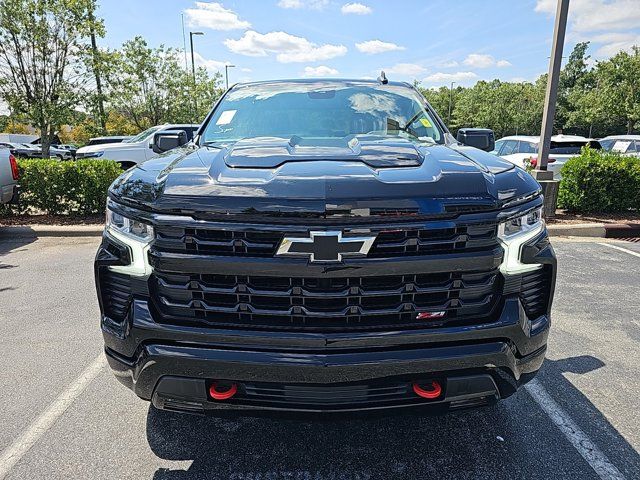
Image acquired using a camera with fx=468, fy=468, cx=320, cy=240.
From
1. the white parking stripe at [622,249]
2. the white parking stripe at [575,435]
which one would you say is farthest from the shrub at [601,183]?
the white parking stripe at [575,435]

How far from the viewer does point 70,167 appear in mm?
8133

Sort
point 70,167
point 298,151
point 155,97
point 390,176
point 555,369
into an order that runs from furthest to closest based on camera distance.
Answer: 1. point 155,97
2. point 70,167
3. point 555,369
4. point 298,151
5. point 390,176

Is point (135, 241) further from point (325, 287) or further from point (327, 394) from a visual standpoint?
point (327, 394)

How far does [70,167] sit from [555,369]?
26.3 feet

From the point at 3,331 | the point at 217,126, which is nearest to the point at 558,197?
the point at 217,126

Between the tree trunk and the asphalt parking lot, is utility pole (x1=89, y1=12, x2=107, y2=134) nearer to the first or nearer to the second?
the tree trunk

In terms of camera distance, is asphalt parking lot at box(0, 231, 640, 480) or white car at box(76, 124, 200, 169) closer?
asphalt parking lot at box(0, 231, 640, 480)

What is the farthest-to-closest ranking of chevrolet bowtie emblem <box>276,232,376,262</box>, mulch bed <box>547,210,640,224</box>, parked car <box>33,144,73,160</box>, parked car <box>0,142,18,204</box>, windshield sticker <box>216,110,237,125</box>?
parked car <box>33,144,73,160</box> → mulch bed <box>547,210,640,224</box> → parked car <box>0,142,18,204</box> → windshield sticker <box>216,110,237,125</box> → chevrolet bowtie emblem <box>276,232,376,262</box>

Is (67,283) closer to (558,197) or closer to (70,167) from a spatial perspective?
(70,167)

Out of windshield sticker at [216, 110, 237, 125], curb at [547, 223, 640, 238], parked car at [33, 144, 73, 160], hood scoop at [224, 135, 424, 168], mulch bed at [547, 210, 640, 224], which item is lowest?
curb at [547, 223, 640, 238]

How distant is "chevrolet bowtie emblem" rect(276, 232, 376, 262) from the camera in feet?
5.86

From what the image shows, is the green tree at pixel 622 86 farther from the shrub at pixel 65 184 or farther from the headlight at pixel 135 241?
the headlight at pixel 135 241

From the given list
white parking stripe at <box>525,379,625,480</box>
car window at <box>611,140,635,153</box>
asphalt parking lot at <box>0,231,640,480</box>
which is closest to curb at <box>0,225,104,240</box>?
asphalt parking lot at <box>0,231,640,480</box>

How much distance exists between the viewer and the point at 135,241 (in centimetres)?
193
